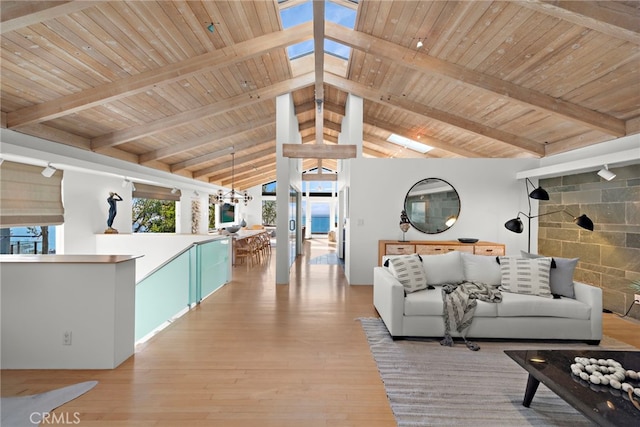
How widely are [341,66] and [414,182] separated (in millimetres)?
2507

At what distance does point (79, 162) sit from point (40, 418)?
4199 mm

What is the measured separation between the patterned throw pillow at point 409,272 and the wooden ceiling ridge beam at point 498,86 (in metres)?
2.51

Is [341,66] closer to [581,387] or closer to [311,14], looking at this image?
[311,14]

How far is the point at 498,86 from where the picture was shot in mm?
4168

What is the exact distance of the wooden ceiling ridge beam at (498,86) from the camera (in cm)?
412

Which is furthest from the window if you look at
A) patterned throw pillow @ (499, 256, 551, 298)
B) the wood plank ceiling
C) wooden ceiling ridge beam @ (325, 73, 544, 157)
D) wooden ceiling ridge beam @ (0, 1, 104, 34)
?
patterned throw pillow @ (499, 256, 551, 298)

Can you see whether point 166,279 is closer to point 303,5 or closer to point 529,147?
point 303,5

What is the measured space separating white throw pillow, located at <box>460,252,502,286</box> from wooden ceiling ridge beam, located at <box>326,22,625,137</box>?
215 cm

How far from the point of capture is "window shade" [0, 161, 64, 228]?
4336 mm

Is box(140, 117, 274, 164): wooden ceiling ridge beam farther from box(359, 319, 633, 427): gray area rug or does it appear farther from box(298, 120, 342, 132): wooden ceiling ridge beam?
box(359, 319, 633, 427): gray area rug

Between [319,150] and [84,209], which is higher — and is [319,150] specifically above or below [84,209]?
above

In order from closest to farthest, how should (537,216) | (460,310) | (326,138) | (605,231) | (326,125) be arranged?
(460,310), (605,231), (537,216), (326,125), (326,138)

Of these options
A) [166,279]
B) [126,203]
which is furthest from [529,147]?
[126,203]

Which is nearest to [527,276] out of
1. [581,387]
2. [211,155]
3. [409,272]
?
[409,272]
